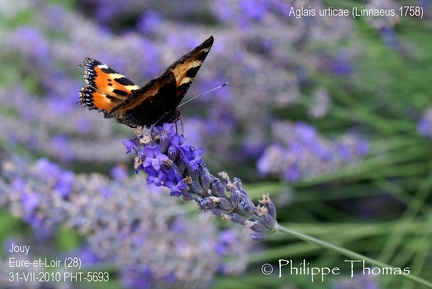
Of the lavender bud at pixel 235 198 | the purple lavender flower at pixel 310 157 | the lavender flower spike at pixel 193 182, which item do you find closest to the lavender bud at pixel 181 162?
the lavender flower spike at pixel 193 182

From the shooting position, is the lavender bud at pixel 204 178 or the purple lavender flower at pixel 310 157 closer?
the lavender bud at pixel 204 178

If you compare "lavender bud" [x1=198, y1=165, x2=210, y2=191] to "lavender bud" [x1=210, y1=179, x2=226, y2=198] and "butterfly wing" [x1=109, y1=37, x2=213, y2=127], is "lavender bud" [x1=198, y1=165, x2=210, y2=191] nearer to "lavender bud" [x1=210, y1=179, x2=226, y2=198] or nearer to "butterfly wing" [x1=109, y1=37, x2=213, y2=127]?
"lavender bud" [x1=210, y1=179, x2=226, y2=198]

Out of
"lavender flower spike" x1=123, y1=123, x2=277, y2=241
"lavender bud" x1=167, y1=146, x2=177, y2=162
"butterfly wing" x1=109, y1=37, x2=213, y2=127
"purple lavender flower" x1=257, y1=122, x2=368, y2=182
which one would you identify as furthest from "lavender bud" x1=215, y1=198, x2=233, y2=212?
"purple lavender flower" x1=257, y1=122, x2=368, y2=182

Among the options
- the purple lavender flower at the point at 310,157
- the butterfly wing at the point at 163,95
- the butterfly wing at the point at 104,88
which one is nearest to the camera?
the butterfly wing at the point at 163,95

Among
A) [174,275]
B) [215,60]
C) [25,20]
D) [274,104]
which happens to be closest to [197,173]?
[174,275]

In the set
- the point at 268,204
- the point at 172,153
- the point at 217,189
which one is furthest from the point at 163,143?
the point at 268,204

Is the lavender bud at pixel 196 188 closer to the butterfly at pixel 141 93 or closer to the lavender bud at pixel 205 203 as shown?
the lavender bud at pixel 205 203

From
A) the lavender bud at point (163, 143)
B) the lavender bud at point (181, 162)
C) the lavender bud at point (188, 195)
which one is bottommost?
the lavender bud at point (188, 195)

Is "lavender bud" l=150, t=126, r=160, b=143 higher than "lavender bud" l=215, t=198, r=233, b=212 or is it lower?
higher
